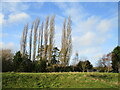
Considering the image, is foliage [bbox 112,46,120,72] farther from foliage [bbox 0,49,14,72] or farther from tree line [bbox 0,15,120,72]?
foliage [bbox 0,49,14,72]

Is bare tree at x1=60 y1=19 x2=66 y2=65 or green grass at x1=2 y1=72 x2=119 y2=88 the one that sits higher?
bare tree at x1=60 y1=19 x2=66 y2=65

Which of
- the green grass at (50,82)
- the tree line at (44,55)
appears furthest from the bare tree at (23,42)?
the green grass at (50,82)

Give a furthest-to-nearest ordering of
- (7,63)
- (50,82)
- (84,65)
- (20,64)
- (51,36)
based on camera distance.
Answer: (84,65)
(51,36)
(20,64)
(7,63)
(50,82)

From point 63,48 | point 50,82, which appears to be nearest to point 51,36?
point 63,48

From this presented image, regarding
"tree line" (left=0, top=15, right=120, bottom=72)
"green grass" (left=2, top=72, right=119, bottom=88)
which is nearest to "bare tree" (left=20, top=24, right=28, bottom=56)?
"tree line" (left=0, top=15, right=120, bottom=72)

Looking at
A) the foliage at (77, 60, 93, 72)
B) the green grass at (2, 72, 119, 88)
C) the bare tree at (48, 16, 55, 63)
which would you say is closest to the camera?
the green grass at (2, 72, 119, 88)

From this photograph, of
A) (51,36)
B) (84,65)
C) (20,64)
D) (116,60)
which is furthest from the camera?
(116,60)

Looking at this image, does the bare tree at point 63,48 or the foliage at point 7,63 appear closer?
the foliage at point 7,63

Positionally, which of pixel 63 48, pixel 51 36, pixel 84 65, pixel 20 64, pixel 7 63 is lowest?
pixel 84 65

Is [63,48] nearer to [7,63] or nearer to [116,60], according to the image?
[7,63]

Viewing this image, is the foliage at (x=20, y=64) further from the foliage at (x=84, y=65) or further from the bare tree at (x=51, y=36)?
the foliage at (x=84, y=65)

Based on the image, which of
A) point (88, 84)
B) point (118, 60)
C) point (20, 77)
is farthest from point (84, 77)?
point (118, 60)

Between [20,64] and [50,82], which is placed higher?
[20,64]

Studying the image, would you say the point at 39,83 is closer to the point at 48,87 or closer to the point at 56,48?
the point at 48,87
